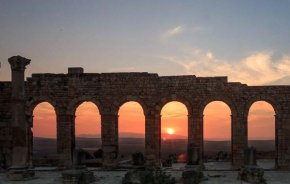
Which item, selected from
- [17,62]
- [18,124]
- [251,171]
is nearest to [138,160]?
[251,171]

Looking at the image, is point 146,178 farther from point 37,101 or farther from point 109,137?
point 37,101

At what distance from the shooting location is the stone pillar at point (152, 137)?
74.8 ft

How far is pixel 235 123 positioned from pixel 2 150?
498 inches

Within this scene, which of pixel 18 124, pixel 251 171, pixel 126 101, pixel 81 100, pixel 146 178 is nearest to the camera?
pixel 146 178

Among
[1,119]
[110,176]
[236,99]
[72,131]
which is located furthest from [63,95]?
[236,99]

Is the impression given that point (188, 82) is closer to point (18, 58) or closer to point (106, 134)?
point (106, 134)

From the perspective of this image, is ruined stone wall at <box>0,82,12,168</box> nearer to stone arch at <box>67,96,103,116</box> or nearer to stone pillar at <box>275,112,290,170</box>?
stone arch at <box>67,96,103,116</box>

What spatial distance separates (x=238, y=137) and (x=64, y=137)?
927 centimetres

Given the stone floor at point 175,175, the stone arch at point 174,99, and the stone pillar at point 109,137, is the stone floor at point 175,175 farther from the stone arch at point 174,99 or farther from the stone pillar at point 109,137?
the stone arch at point 174,99

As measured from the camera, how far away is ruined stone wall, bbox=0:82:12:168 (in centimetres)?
2341

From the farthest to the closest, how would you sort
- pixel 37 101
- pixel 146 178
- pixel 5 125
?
pixel 5 125 < pixel 37 101 < pixel 146 178

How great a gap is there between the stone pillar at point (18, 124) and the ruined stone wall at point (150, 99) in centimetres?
367

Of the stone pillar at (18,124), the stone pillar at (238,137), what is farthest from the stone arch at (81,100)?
the stone pillar at (238,137)

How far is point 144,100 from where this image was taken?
75.8 feet
